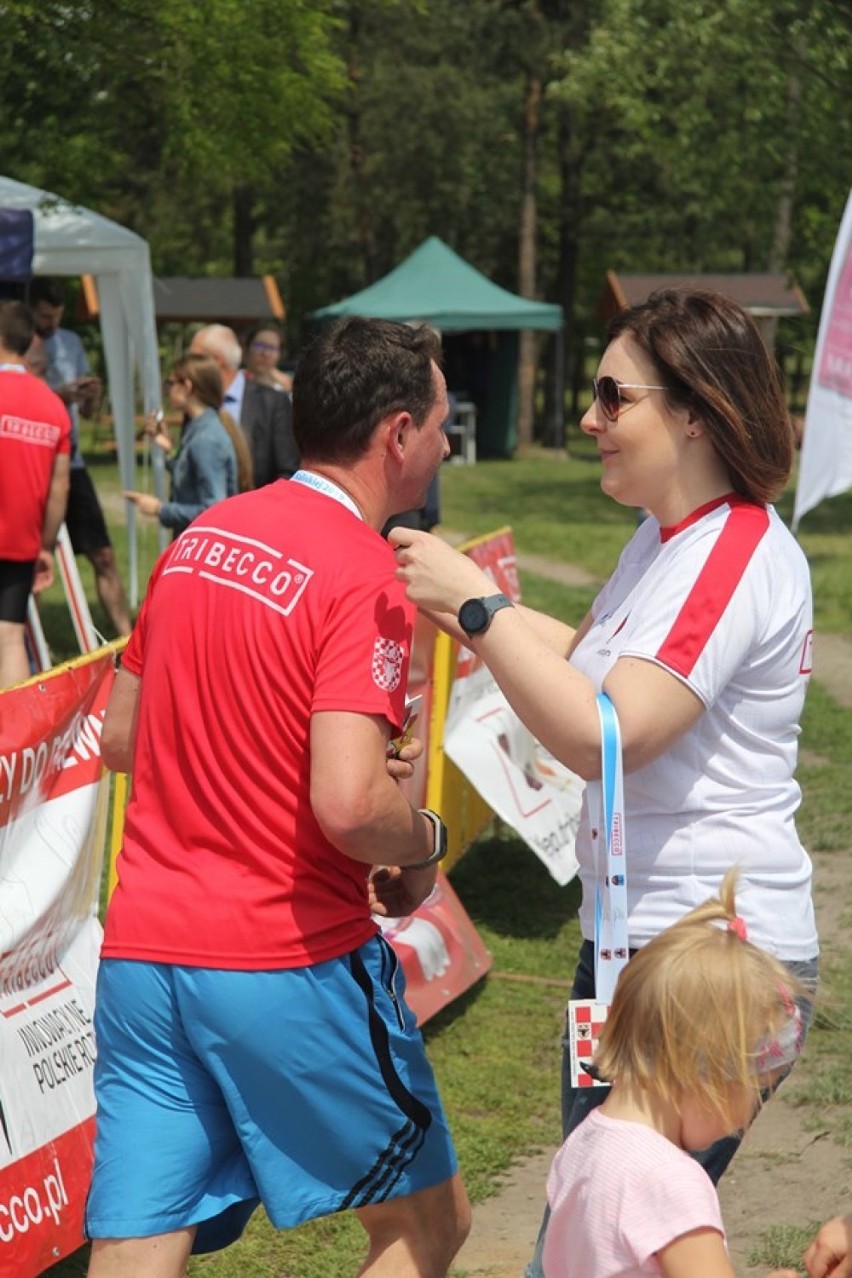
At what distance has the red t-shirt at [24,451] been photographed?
7926 millimetres

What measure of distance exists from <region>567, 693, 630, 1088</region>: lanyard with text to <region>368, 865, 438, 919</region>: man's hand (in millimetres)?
453

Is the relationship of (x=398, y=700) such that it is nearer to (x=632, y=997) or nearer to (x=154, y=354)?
(x=632, y=997)

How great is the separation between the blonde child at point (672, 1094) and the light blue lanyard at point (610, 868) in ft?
0.70

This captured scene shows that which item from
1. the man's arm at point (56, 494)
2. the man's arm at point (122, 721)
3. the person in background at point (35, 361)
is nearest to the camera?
the man's arm at point (122, 721)

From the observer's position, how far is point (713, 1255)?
199 centimetres

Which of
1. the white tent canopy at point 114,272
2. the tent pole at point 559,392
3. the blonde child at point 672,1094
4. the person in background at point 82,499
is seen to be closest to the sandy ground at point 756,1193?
the blonde child at point 672,1094

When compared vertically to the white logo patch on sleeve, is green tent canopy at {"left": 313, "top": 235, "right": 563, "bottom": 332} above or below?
below

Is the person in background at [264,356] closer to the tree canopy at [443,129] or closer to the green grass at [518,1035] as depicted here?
the tree canopy at [443,129]

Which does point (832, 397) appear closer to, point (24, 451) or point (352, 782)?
point (24, 451)

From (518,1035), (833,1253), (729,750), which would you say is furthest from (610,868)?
(518,1035)

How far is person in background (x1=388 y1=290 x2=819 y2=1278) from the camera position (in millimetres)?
2357

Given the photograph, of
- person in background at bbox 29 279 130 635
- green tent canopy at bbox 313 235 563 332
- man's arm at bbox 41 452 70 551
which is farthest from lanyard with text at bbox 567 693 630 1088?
green tent canopy at bbox 313 235 563 332

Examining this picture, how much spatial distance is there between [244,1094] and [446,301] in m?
24.7

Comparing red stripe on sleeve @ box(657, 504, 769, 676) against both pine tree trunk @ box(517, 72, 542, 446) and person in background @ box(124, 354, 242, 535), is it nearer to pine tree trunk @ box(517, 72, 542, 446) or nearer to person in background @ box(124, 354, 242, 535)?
person in background @ box(124, 354, 242, 535)
